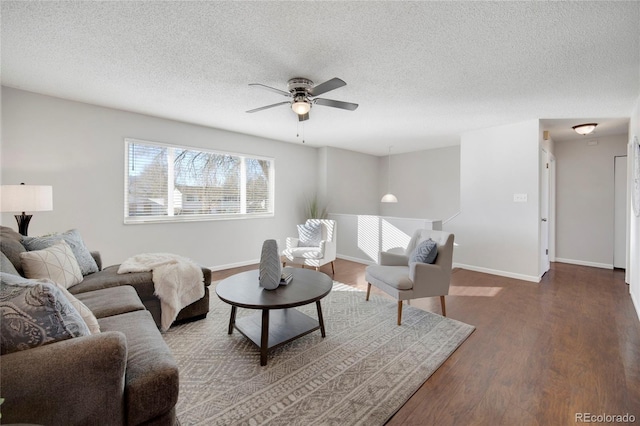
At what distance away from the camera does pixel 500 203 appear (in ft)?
14.1

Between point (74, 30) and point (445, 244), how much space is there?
351cm

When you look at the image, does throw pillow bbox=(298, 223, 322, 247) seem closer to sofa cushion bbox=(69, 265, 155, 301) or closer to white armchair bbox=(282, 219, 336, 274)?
white armchair bbox=(282, 219, 336, 274)

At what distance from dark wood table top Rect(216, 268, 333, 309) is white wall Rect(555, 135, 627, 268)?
212 inches

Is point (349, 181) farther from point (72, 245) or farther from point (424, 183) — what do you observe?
point (72, 245)

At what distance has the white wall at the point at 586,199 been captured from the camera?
15.7ft

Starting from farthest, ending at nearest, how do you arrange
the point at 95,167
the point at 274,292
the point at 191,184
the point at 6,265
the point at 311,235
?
1. the point at 311,235
2. the point at 191,184
3. the point at 95,167
4. the point at 274,292
5. the point at 6,265

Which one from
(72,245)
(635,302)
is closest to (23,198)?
(72,245)

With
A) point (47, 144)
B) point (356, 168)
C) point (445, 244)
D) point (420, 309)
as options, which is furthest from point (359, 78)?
point (356, 168)

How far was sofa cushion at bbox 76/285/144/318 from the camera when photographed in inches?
70.6

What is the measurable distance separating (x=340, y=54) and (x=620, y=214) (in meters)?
5.68

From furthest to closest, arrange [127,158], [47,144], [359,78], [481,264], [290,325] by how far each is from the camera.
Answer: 1. [481,264]
2. [127,158]
3. [47,144]
4. [359,78]
5. [290,325]

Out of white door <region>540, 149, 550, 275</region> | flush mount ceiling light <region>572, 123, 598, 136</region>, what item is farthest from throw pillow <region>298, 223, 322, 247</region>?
flush mount ceiling light <region>572, 123, 598, 136</region>

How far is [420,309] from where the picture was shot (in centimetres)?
294

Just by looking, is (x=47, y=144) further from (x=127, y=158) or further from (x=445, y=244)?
(x=445, y=244)
